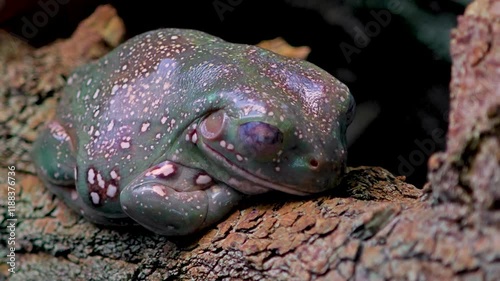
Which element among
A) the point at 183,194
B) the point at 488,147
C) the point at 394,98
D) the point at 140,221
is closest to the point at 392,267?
the point at 488,147

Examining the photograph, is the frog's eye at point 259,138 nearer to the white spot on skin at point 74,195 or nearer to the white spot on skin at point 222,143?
the white spot on skin at point 222,143

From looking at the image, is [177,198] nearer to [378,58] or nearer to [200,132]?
[200,132]

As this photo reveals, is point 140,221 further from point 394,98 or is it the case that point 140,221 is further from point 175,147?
point 394,98

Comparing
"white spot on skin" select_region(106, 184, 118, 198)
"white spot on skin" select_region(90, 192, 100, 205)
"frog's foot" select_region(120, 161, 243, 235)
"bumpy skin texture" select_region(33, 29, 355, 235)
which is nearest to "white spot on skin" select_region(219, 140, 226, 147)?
"bumpy skin texture" select_region(33, 29, 355, 235)

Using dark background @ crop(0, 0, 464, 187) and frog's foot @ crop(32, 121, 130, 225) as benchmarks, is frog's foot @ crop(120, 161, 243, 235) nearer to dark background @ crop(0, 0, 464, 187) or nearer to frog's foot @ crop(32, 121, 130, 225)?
frog's foot @ crop(32, 121, 130, 225)

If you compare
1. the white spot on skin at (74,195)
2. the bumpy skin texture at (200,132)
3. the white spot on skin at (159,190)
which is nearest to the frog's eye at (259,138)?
the bumpy skin texture at (200,132)

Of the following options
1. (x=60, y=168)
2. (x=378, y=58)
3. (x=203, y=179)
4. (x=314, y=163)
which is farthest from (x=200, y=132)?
(x=378, y=58)
